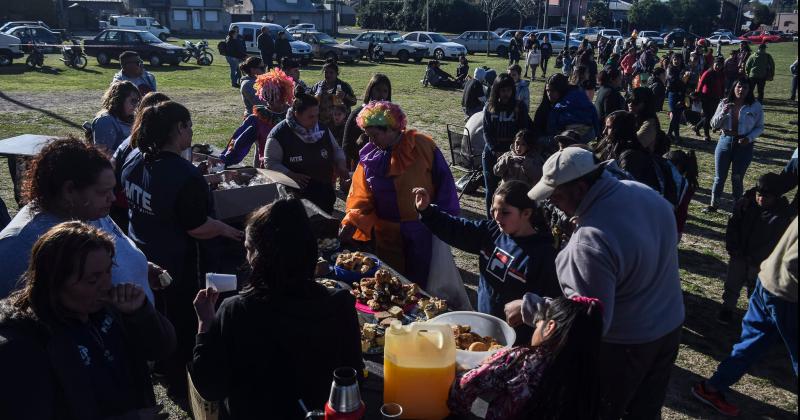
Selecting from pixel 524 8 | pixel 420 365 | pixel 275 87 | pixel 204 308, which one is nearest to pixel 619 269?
pixel 420 365

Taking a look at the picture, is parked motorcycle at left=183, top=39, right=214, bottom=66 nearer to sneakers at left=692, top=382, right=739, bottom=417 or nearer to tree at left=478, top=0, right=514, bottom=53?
tree at left=478, top=0, right=514, bottom=53

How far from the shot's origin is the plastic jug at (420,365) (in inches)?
93.6

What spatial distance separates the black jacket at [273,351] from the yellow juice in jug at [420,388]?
0.92 feet

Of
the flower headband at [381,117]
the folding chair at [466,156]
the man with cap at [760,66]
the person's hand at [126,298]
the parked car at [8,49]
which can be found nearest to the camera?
the person's hand at [126,298]

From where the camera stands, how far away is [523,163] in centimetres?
553

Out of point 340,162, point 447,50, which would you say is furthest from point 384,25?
point 340,162

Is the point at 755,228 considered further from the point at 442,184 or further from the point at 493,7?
the point at 493,7

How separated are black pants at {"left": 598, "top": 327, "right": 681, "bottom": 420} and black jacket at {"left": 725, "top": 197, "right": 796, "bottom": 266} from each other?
2.42 m

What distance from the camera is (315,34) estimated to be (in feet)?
94.3

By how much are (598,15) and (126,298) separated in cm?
5683

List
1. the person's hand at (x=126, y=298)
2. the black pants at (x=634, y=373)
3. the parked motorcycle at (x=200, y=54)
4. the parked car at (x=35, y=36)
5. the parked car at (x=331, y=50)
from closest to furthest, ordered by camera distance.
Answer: the person's hand at (x=126, y=298)
the black pants at (x=634, y=373)
the parked car at (x=35, y=36)
the parked motorcycle at (x=200, y=54)
the parked car at (x=331, y=50)

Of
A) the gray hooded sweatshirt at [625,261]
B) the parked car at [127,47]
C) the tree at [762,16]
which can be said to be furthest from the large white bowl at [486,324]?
the tree at [762,16]

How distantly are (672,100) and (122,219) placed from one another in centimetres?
1106

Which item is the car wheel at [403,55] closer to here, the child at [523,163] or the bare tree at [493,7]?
the bare tree at [493,7]
